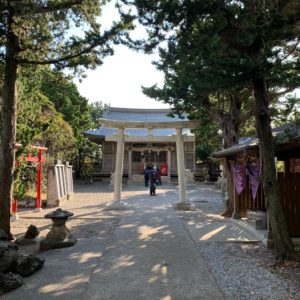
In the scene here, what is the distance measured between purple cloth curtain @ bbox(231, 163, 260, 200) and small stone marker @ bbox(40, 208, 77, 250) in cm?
488

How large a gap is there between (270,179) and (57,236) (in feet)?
15.8

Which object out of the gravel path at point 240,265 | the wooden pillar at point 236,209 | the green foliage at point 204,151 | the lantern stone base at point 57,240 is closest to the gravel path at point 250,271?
the gravel path at point 240,265

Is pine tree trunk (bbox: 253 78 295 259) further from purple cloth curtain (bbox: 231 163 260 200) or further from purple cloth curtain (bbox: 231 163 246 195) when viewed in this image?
purple cloth curtain (bbox: 231 163 246 195)

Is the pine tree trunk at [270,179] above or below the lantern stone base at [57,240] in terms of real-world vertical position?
above

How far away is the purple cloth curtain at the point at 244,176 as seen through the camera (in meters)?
9.21

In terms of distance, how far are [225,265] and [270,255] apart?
125 cm

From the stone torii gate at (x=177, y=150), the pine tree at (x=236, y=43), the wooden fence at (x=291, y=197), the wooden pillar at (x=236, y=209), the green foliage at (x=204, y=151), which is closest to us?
the pine tree at (x=236, y=43)

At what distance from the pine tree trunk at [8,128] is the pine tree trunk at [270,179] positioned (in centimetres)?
565

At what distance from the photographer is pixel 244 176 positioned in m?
10.3

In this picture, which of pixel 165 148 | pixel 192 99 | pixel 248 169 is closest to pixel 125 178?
pixel 165 148

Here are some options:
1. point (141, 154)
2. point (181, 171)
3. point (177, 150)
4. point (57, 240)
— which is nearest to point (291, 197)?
point (57, 240)

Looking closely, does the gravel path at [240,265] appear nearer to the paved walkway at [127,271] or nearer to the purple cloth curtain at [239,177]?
the paved walkway at [127,271]

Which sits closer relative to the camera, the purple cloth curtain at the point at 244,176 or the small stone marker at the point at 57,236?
the small stone marker at the point at 57,236

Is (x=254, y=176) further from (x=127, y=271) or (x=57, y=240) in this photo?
(x=57, y=240)
